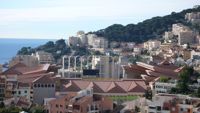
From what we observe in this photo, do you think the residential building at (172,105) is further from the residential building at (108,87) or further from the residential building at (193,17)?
the residential building at (193,17)

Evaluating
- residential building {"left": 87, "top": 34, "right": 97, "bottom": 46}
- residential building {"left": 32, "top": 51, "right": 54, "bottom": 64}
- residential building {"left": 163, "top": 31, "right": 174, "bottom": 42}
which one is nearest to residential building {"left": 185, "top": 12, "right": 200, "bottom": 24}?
residential building {"left": 163, "top": 31, "right": 174, "bottom": 42}

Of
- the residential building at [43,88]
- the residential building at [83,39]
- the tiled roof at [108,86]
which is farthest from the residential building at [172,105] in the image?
the residential building at [83,39]

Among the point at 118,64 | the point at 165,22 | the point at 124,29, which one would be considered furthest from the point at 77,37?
the point at 118,64

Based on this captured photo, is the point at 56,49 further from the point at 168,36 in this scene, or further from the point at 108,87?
the point at 108,87

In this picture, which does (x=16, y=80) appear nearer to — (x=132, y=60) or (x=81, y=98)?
(x=81, y=98)

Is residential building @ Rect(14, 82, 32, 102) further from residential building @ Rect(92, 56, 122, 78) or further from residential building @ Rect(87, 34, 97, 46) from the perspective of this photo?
residential building @ Rect(87, 34, 97, 46)


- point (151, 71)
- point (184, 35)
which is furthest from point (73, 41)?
point (151, 71)

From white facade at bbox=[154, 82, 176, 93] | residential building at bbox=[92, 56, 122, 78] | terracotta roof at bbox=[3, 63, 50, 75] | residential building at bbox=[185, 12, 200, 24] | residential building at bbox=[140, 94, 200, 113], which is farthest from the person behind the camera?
residential building at bbox=[185, 12, 200, 24]
